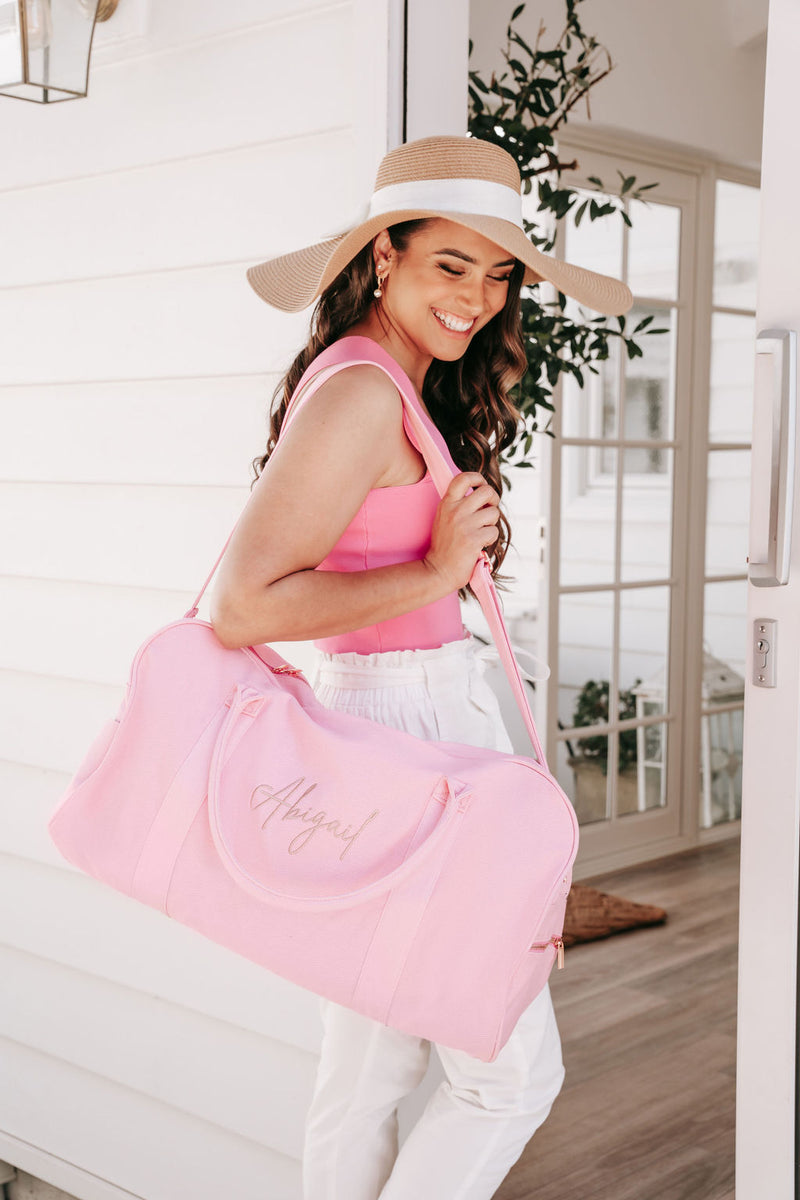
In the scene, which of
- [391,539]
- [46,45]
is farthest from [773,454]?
[46,45]

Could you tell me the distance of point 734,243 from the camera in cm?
429

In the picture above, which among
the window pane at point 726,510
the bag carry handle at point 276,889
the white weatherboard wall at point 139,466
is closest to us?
the bag carry handle at point 276,889

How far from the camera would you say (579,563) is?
160 inches

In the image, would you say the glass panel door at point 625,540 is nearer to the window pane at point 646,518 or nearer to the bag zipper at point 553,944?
the window pane at point 646,518

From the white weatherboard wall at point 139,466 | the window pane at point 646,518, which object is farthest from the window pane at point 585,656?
the white weatherboard wall at point 139,466

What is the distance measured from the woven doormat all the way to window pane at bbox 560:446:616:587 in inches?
40.3

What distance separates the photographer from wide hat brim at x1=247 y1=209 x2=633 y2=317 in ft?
4.32

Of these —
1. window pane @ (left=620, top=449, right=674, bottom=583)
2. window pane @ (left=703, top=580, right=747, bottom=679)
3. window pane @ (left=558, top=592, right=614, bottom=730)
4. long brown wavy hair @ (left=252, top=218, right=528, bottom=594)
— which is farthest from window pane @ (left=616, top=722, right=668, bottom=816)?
long brown wavy hair @ (left=252, top=218, right=528, bottom=594)

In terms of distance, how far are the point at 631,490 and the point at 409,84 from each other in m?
2.49

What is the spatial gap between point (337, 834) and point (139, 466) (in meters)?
1.13

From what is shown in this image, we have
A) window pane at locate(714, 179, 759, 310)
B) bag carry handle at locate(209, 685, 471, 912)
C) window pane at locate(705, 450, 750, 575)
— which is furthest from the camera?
window pane at locate(705, 450, 750, 575)

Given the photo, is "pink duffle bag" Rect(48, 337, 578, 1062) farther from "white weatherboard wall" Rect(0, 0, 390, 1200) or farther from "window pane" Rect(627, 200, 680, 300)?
"window pane" Rect(627, 200, 680, 300)

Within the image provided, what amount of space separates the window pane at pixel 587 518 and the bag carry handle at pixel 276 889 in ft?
9.31

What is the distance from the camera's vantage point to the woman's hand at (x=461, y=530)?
1.27 m
